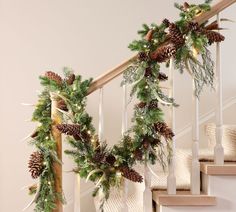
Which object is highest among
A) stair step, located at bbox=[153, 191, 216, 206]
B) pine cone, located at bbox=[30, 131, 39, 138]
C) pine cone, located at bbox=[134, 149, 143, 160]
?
pine cone, located at bbox=[30, 131, 39, 138]

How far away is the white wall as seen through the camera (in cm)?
288

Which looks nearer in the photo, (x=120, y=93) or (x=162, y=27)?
(x=162, y=27)

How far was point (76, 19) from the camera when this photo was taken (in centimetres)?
299

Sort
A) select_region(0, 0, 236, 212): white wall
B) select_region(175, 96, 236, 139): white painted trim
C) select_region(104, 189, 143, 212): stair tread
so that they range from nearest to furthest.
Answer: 1. select_region(104, 189, 143, 212): stair tread
2. select_region(0, 0, 236, 212): white wall
3. select_region(175, 96, 236, 139): white painted trim

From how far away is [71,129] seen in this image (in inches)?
69.0

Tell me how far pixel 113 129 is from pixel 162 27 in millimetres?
1331

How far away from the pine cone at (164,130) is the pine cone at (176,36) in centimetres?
38

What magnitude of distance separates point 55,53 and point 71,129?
134 centimetres

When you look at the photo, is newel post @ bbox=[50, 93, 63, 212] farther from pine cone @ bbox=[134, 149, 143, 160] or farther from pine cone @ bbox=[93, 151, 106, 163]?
pine cone @ bbox=[134, 149, 143, 160]

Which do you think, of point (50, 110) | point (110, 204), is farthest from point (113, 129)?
point (50, 110)

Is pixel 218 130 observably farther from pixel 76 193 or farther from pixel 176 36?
pixel 76 193

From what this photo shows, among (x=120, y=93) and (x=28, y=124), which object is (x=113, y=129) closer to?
(x=120, y=93)

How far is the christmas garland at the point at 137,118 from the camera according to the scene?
175 centimetres

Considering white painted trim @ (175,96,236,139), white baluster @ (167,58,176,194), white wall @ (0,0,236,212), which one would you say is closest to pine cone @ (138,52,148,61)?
white baluster @ (167,58,176,194)
